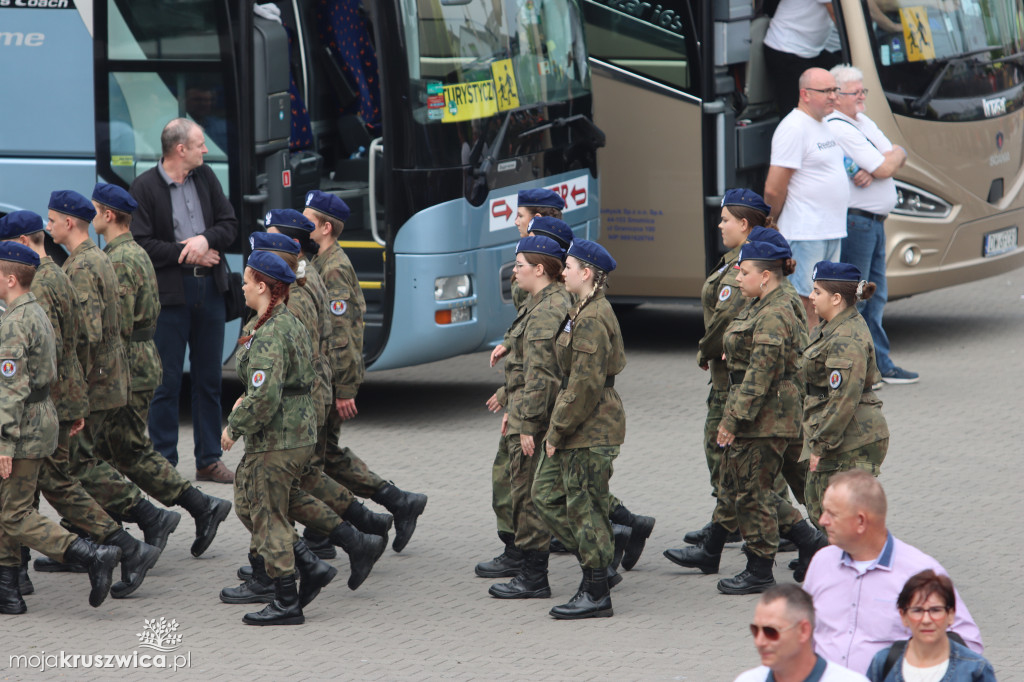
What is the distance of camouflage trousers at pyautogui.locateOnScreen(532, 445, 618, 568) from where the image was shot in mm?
6531

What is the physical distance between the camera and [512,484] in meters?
7.00

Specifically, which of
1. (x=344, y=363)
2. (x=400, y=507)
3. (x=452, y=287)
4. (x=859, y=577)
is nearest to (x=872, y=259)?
(x=452, y=287)

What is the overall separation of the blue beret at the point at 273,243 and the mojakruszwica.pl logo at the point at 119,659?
1.78 metres

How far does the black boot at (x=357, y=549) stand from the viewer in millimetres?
6898

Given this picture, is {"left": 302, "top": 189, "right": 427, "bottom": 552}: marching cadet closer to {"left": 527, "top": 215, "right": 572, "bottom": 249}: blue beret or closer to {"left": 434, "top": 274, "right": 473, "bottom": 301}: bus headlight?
{"left": 527, "top": 215, "right": 572, "bottom": 249}: blue beret

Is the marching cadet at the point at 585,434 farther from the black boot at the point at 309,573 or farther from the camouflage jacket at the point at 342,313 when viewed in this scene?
the camouflage jacket at the point at 342,313

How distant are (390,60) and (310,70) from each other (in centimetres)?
196

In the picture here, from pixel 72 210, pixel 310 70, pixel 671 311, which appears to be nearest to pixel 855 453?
pixel 72 210

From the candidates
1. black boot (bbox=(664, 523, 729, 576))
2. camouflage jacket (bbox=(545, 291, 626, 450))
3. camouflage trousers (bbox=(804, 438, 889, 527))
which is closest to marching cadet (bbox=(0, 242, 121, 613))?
camouflage jacket (bbox=(545, 291, 626, 450))

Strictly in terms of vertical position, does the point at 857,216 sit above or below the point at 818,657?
above

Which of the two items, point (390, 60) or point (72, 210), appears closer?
point (72, 210)

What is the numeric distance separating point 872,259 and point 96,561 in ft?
21.8

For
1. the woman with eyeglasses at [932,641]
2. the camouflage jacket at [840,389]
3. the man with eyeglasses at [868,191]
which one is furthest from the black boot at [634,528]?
the man with eyeglasses at [868,191]

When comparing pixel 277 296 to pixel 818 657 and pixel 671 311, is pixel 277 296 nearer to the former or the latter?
pixel 818 657
